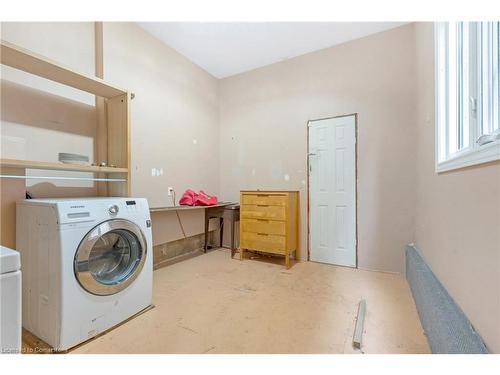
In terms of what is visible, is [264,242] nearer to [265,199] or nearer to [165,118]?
[265,199]

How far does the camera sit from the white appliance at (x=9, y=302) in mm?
605

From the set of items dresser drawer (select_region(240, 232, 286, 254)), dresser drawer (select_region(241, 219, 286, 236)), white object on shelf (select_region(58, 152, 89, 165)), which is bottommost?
dresser drawer (select_region(240, 232, 286, 254))

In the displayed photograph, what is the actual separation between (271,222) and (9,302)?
212 cm

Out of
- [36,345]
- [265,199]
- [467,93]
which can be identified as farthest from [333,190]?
[36,345]

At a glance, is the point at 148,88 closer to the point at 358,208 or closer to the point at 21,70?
the point at 21,70

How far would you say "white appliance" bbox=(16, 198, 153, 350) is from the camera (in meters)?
1.19

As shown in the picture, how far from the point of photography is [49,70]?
4.99ft

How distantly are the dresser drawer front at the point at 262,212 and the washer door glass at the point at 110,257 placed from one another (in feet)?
4.33

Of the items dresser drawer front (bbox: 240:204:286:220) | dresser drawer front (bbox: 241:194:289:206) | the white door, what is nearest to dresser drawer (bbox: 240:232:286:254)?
dresser drawer front (bbox: 240:204:286:220)

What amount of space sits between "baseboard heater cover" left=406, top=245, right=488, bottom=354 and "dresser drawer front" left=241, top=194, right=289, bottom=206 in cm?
130

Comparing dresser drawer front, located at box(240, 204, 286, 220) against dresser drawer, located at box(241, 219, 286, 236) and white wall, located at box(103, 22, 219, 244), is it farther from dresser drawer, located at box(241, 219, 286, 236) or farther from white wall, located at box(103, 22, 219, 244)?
white wall, located at box(103, 22, 219, 244)

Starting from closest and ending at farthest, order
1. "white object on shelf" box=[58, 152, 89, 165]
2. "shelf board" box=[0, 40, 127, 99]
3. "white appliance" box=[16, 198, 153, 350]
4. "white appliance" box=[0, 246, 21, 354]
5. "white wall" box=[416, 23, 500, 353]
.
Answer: "white appliance" box=[0, 246, 21, 354]
"white wall" box=[416, 23, 500, 353]
"white appliance" box=[16, 198, 153, 350]
"shelf board" box=[0, 40, 127, 99]
"white object on shelf" box=[58, 152, 89, 165]

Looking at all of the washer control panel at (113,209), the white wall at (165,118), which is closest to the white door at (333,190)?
the white wall at (165,118)

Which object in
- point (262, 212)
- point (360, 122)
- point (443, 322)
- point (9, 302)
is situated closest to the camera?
point (9, 302)
